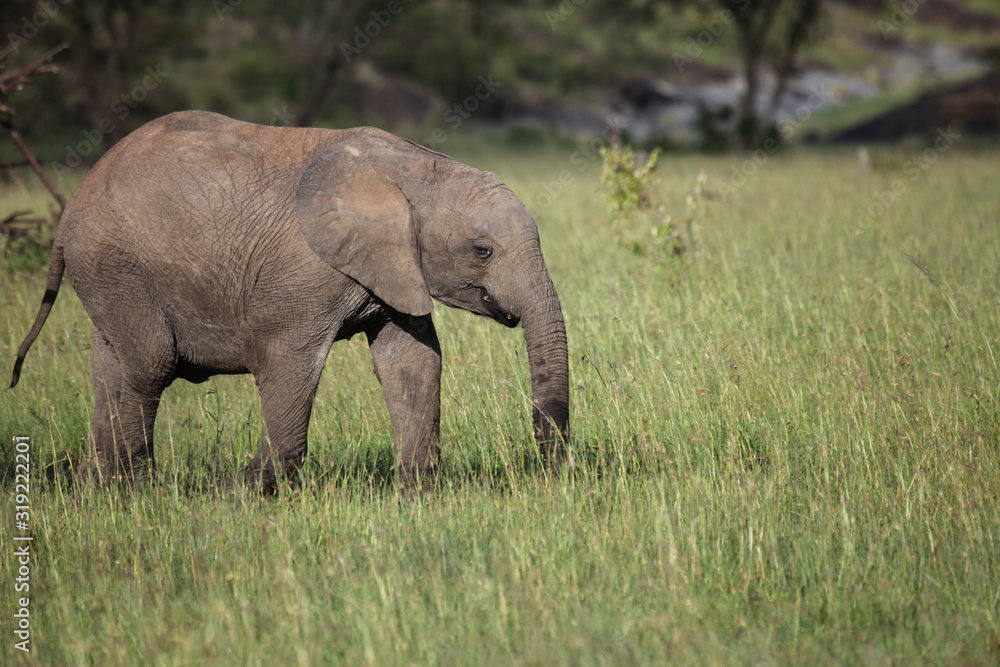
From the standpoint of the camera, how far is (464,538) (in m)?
3.86

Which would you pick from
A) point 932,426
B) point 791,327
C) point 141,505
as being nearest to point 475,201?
point 141,505

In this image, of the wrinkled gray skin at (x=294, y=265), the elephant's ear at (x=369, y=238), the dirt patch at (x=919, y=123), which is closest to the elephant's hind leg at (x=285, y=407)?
the wrinkled gray skin at (x=294, y=265)

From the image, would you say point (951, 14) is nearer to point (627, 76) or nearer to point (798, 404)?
point (627, 76)

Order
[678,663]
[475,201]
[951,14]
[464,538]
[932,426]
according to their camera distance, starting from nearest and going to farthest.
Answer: [678,663]
[464,538]
[475,201]
[932,426]
[951,14]

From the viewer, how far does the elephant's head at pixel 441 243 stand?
416cm

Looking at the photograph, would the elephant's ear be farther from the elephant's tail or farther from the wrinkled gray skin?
the elephant's tail

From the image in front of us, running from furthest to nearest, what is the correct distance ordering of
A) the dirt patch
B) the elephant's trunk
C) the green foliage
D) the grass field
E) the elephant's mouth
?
the dirt patch → the green foliage → the elephant's mouth → the elephant's trunk → the grass field

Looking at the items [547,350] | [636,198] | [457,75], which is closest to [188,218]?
[547,350]

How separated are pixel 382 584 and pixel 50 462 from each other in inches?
123

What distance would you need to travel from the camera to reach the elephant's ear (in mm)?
4199

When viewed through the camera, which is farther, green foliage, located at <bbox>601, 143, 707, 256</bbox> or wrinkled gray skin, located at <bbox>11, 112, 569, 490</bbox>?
green foliage, located at <bbox>601, 143, 707, 256</bbox>

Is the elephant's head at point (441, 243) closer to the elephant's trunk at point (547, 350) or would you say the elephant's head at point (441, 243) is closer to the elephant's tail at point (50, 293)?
the elephant's trunk at point (547, 350)

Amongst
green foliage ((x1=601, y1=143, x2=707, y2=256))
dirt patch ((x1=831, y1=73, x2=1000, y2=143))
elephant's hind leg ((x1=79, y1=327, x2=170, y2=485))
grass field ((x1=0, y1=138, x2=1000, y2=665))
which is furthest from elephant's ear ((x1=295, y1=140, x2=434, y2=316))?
dirt patch ((x1=831, y1=73, x2=1000, y2=143))

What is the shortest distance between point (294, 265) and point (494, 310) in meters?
0.95
